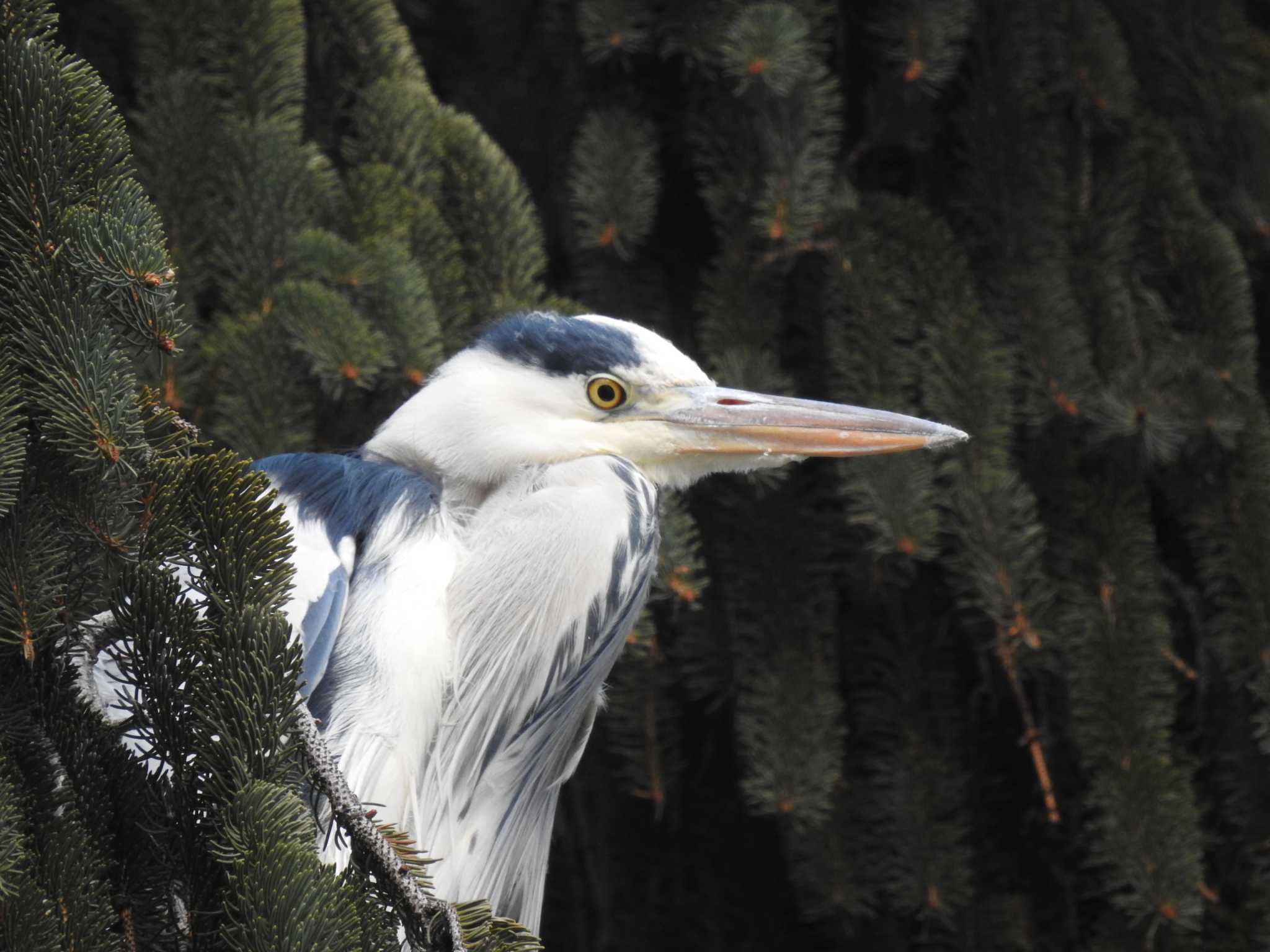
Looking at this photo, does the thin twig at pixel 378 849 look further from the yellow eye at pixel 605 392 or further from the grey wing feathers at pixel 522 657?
the yellow eye at pixel 605 392

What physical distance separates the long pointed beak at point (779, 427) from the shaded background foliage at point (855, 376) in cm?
24

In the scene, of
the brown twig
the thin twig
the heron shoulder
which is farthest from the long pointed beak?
the thin twig

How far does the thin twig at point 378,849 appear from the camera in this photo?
773mm

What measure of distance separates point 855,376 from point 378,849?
3.61ft

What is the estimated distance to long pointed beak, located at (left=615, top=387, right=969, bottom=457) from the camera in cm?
135

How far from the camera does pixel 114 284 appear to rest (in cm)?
81

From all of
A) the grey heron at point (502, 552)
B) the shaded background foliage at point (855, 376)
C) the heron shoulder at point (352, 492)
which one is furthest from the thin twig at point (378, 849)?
the shaded background foliage at point (855, 376)

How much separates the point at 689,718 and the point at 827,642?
0.96 feet

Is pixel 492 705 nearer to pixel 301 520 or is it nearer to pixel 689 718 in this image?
pixel 301 520

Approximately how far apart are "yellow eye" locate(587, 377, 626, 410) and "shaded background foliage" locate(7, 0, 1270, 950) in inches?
10.4

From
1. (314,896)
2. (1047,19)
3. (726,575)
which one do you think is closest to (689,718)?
(726,575)

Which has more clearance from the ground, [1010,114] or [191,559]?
[1010,114]

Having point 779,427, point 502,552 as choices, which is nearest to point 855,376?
point 779,427

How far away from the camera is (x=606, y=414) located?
4.49 ft
